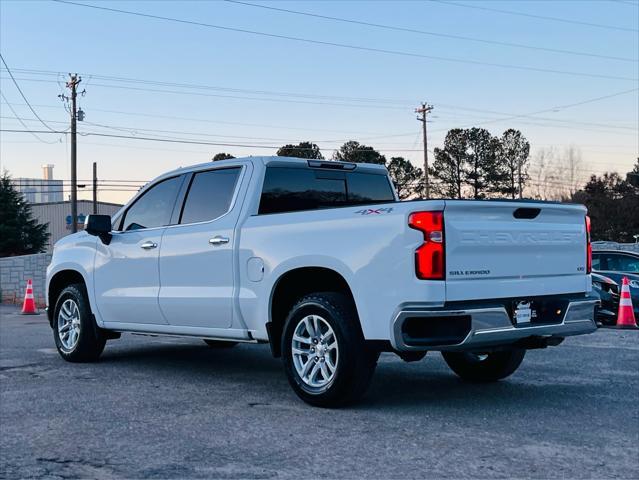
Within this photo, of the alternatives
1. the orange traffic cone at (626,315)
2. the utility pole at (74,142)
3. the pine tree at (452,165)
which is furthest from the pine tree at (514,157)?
the orange traffic cone at (626,315)

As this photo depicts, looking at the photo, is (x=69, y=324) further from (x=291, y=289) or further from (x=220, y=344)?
(x=291, y=289)

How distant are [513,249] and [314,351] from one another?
1683mm

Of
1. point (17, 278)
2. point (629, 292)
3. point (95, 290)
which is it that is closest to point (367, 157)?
point (17, 278)

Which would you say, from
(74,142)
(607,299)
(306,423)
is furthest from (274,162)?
(74,142)

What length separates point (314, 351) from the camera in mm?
6289

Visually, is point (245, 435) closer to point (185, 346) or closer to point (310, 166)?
point (310, 166)

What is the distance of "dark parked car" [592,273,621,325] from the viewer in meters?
13.8

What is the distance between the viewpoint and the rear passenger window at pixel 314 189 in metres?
7.29

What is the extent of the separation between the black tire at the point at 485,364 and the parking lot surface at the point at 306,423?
131 mm

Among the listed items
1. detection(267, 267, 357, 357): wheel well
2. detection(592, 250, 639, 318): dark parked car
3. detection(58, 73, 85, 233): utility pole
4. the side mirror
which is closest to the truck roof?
the side mirror

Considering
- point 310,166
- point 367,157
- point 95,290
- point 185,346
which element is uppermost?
point 367,157

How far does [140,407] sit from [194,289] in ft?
Result: 4.59

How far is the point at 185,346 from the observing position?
1077cm

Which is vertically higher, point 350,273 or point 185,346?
point 350,273
